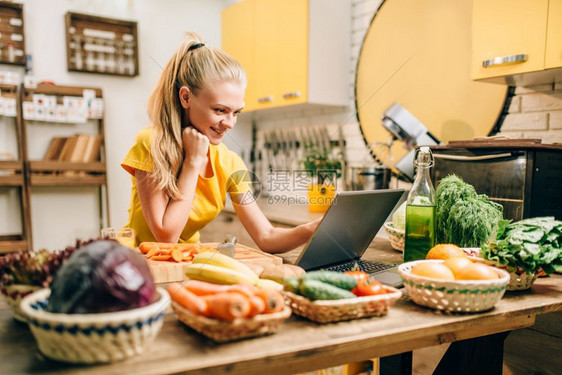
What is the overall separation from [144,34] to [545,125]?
10.8ft

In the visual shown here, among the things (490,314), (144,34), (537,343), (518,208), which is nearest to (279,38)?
(144,34)

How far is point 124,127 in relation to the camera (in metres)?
3.78

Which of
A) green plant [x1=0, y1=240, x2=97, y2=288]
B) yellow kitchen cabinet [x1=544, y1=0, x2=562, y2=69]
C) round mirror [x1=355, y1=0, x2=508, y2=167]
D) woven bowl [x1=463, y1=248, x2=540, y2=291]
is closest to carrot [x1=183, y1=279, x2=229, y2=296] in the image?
green plant [x1=0, y1=240, x2=97, y2=288]

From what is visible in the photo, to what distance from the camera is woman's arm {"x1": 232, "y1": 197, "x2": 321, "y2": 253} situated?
1460 millimetres

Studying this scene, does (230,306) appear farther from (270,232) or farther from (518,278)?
(270,232)

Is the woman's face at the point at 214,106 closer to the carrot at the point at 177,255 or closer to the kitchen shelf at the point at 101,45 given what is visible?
the carrot at the point at 177,255

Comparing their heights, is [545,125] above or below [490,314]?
above

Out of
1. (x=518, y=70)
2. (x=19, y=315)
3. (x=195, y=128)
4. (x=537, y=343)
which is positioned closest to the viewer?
(x=19, y=315)

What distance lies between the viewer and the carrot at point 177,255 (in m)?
1.14

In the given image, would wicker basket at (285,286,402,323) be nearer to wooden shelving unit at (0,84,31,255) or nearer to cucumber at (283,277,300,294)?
cucumber at (283,277,300,294)

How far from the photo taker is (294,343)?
69cm

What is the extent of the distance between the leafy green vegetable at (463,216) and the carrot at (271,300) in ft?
2.41

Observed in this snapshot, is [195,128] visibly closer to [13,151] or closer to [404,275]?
[404,275]

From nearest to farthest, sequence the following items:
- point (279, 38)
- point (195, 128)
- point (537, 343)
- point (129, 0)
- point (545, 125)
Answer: point (537, 343)
point (195, 128)
point (545, 125)
point (279, 38)
point (129, 0)
